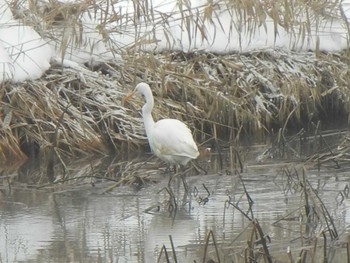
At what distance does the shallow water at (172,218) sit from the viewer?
674 centimetres

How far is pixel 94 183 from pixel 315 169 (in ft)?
6.37

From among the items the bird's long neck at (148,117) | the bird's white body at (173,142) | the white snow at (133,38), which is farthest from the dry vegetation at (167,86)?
the bird's white body at (173,142)

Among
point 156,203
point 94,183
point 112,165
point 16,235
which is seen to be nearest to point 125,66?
point 112,165

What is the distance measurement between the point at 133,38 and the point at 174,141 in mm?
3301

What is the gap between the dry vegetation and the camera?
36.2 ft

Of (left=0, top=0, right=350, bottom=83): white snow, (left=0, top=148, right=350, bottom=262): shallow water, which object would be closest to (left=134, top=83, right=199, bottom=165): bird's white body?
(left=0, top=148, right=350, bottom=262): shallow water

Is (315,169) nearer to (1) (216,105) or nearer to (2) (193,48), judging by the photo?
(1) (216,105)

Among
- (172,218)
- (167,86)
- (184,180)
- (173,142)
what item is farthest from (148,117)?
(167,86)

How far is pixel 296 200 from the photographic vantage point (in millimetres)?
8320

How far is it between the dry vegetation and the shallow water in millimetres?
1490

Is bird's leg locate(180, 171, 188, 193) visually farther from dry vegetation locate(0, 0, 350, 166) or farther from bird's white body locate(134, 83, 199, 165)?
dry vegetation locate(0, 0, 350, 166)

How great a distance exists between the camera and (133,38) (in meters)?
12.1

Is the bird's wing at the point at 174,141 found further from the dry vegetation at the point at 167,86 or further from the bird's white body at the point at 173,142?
the dry vegetation at the point at 167,86

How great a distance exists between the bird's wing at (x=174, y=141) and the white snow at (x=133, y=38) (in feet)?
6.44
